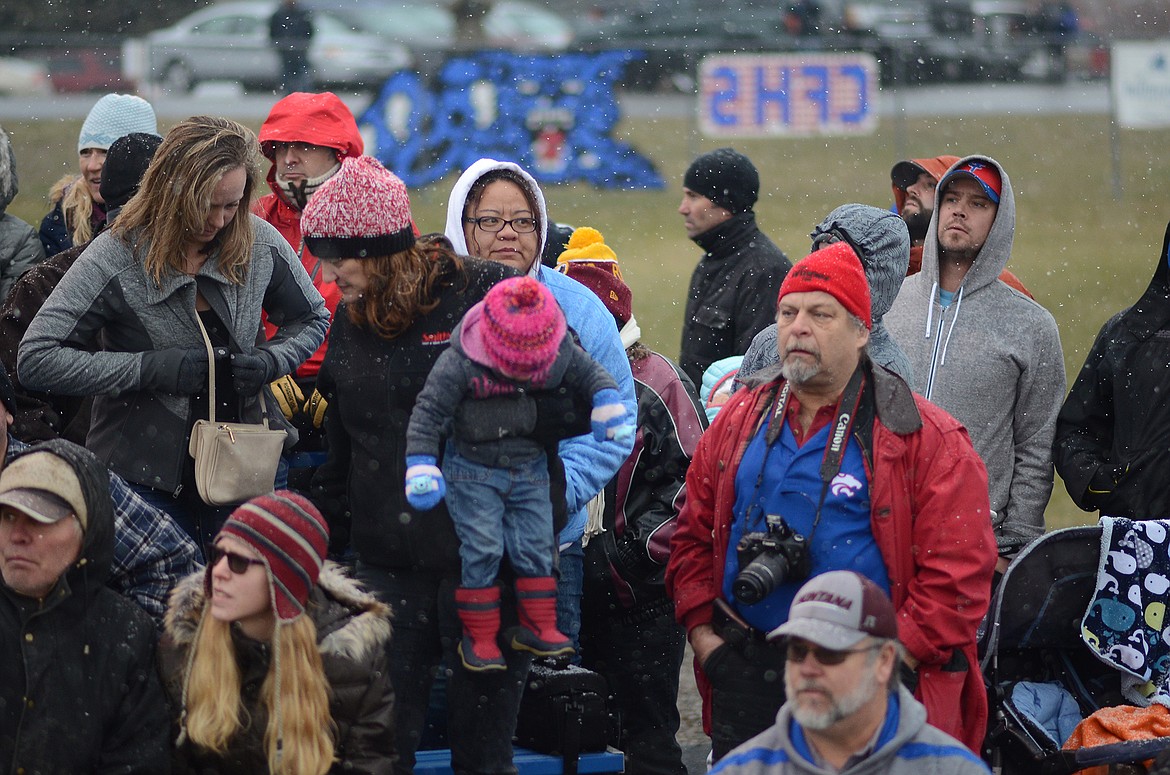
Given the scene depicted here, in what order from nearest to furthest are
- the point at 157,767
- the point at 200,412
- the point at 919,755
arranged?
the point at 919,755 < the point at 157,767 < the point at 200,412

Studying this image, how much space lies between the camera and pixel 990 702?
4.84 meters

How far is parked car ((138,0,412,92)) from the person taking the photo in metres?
18.8

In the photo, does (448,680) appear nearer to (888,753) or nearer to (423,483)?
(423,483)

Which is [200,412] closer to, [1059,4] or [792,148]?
[792,148]

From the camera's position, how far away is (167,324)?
184 inches

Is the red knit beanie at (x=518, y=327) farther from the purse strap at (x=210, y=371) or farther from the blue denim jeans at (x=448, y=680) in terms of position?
the purse strap at (x=210, y=371)

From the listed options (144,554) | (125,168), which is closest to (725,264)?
(125,168)

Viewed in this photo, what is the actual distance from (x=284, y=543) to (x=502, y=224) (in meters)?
1.43

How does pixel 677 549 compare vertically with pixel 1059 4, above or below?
below

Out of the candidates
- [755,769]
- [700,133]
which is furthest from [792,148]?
[755,769]

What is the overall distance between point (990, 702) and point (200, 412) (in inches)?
106

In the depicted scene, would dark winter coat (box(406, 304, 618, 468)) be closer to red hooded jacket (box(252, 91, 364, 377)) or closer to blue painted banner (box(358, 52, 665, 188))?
red hooded jacket (box(252, 91, 364, 377))

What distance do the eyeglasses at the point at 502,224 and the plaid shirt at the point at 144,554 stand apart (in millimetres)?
1329

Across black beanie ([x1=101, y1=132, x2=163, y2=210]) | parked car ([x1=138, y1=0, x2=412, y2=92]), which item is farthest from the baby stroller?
parked car ([x1=138, y1=0, x2=412, y2=92])
